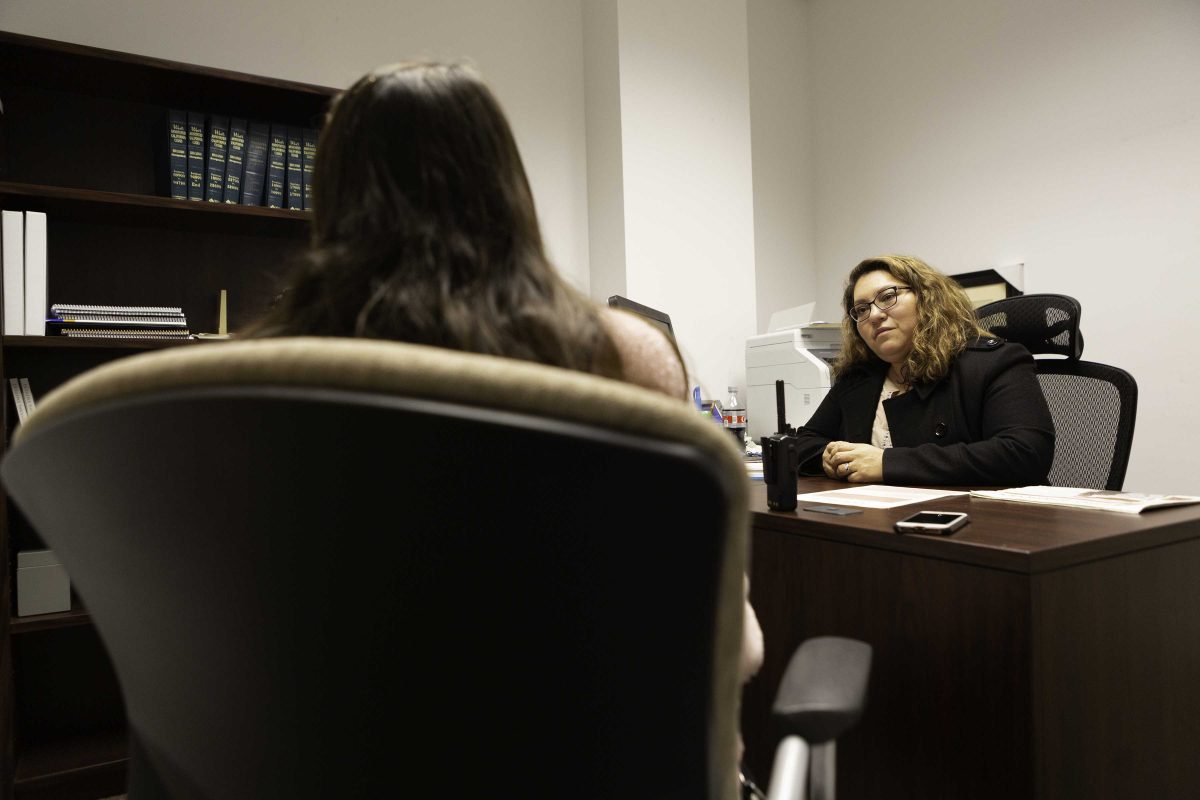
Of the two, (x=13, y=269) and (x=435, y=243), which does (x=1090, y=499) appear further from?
(x=13, y=269)

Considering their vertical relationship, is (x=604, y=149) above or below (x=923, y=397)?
above

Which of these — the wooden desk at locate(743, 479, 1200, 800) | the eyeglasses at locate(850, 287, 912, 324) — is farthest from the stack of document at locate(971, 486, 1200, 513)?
the eyeglasses at locate(850, 287, 912, 324)

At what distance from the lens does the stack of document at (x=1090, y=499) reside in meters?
1.17

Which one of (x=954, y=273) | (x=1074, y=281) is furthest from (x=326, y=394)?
(x=954, y=273)

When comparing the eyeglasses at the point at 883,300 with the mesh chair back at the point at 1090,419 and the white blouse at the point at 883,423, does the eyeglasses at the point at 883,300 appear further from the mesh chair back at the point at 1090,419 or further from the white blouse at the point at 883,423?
the mesh chair back at the point at 1090,419

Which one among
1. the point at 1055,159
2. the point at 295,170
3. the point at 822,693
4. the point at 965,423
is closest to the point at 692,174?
the point at 1055,159

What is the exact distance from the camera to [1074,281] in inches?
124

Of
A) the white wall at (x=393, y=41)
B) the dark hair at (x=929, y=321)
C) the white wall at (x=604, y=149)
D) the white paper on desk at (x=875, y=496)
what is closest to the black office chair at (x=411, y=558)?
the white paper on desk at (x=875, y=496)

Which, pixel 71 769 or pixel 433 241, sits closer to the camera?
pixel 433 241

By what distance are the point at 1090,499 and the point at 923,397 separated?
0.71m

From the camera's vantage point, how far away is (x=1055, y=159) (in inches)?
127

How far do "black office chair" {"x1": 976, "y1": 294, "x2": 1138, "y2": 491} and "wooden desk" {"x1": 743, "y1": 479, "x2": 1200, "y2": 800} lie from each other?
0.81m

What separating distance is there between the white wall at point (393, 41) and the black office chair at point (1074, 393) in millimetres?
1419

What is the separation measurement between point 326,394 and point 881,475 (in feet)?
5.20
